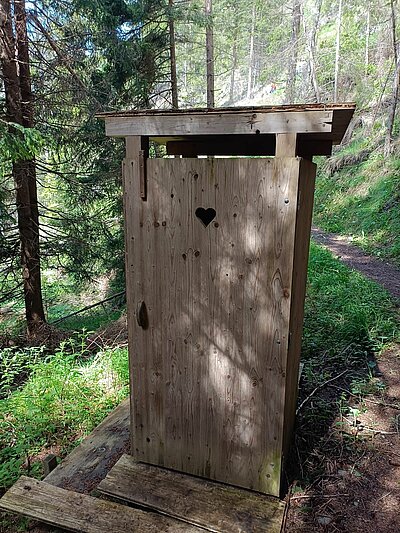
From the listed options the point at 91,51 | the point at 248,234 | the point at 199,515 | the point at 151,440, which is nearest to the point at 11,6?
the point at 91,51

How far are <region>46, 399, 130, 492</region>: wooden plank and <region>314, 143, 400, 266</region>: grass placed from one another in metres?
7.49

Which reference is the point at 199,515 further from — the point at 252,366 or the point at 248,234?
the point at 248,234

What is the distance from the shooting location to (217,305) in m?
2.36

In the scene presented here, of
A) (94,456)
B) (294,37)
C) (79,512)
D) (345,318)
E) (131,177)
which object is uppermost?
(294,37)

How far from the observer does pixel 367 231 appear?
11328mm

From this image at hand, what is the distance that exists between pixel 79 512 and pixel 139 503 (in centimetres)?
37

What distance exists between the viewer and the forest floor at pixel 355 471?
7.54ft

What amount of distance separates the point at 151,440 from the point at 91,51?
8.01 metres

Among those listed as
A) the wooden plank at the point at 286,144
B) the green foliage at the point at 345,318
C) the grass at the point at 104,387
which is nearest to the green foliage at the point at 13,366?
the grass at the point at 104,387

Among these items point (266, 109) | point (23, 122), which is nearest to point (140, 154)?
point (266, 109)

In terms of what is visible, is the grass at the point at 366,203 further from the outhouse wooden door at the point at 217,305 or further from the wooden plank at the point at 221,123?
the wooden plank at the point at 221,123

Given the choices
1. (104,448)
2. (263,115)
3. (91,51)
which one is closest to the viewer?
(263,115)

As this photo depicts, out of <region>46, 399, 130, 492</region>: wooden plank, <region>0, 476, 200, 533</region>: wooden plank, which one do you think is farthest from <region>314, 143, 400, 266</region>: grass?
<region>0, 476, 200, 533</region>: wooden plank

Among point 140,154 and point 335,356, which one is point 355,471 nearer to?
point 335,356
